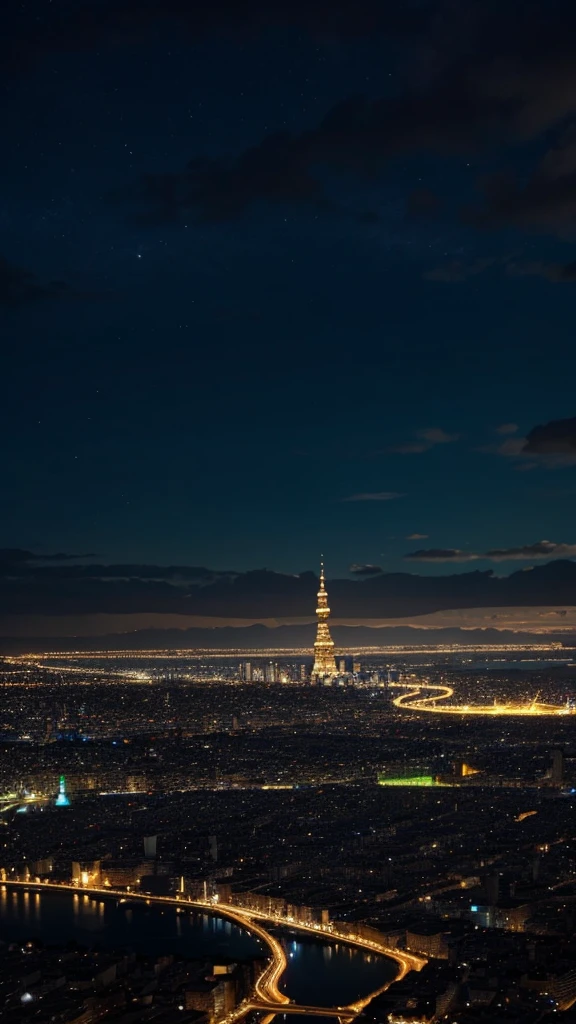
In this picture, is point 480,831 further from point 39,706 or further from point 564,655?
point 564,655

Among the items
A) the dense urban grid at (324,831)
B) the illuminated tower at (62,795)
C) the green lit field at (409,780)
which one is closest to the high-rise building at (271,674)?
the dense urban grid at (324,831)

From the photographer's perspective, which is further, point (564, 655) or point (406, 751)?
point (564, 655)

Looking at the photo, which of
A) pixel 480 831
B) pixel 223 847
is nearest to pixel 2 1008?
pixel 223 847

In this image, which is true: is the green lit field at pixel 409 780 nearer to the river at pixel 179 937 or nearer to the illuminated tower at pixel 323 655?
the river at pixel 179 937

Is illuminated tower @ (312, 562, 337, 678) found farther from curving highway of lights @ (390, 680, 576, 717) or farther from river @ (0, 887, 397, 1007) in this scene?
river @ (0, 887, 397, 1007)

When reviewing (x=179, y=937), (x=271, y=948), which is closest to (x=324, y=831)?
(x=179, y=937)

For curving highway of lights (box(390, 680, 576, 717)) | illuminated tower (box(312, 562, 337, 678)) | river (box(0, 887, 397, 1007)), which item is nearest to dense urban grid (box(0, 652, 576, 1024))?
river (box(0, 887, 397, 1007))

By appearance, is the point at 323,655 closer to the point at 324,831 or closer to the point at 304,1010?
the point at 324,831
